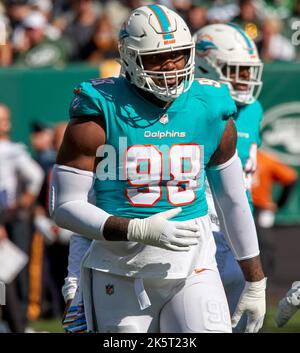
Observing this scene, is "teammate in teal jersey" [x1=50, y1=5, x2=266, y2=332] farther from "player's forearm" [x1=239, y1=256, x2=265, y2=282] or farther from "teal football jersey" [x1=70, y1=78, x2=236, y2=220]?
"player's forearm" [x1=239, y1=256, x2=265, y2=282]

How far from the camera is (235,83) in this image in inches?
233

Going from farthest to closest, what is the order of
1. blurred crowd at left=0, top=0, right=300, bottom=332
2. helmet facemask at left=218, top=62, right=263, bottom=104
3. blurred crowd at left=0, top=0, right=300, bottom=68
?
1. blurred crowd at left=0, top=0, right=300, bottom=68
2. blurred crowd at left=0, top=0, right=300, bottom=332
3. helmet facemask at left=218, top=62, right=263, bottom=104

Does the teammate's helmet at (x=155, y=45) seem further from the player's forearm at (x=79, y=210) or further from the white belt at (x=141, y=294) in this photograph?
the white belt at (x=141, y=294)

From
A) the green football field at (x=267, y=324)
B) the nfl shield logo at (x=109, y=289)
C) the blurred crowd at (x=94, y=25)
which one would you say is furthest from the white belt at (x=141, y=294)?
the blurred crowd at (x=94, y=25)

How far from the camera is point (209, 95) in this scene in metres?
4.63

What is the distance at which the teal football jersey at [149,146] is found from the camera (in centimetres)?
449

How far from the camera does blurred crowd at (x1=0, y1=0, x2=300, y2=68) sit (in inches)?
462

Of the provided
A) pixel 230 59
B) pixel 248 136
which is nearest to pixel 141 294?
pixel 248 136

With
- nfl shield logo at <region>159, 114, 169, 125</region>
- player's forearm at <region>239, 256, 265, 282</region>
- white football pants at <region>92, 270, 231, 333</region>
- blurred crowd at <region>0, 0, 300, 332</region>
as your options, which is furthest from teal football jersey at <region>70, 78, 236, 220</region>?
blurred crowd at <region>0, 0, 300, 332</region>

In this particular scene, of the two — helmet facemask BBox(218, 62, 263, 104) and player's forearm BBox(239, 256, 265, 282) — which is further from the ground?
helmet facemask BBox(218, 62, 263, 104)

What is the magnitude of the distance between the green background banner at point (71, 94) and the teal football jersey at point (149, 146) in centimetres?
615
